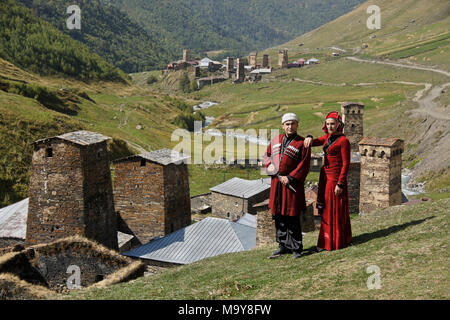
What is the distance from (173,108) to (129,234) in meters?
75.9

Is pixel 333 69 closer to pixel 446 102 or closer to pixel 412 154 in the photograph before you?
pixel 446 102

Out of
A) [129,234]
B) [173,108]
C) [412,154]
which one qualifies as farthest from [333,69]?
[129,234]

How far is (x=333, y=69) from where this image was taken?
465ft

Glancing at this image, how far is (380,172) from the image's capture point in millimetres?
27844

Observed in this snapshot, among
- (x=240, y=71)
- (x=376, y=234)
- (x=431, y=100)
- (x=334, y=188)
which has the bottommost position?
(x=376, y=234)

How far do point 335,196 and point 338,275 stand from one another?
7.35 ft

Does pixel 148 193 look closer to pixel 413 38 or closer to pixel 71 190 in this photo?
pixel 71 190

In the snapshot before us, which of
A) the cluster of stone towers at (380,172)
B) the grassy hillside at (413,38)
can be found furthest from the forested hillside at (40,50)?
the grassy hillside at (413,38)

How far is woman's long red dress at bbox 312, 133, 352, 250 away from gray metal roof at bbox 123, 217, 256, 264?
30.5ft

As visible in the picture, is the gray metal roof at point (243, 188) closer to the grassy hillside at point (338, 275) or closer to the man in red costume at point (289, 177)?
the grassy hillside at point (338, 275)

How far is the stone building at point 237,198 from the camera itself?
36.2 meters

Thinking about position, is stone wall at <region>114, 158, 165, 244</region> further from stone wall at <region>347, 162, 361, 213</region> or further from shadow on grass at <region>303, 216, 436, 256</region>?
stone wall at <region>347, 162, 361, 213</region>

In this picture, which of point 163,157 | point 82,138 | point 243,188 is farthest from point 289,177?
point 243,188

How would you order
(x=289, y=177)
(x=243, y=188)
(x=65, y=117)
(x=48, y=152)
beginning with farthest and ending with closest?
(x=65, y=117), (x=243, y=188), (x=48, y=152), (x=289, y=177)
